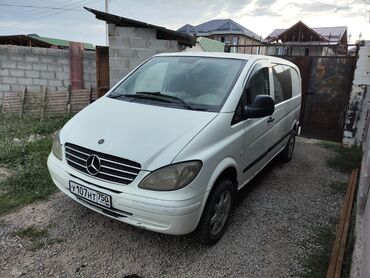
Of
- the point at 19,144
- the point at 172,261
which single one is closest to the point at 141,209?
the point at 172,261

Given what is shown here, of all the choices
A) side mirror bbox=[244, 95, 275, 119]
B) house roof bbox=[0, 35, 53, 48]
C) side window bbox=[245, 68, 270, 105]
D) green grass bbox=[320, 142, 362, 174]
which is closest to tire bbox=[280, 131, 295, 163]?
green grass bbox=[320, 142, 362, 174]

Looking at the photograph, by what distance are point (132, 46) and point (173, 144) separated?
15.0 ft

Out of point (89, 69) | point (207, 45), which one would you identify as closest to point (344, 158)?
point (89, 69)

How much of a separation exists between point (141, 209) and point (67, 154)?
909 millimetres

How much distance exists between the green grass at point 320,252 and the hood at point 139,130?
150cm

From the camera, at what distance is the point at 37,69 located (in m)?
7.48

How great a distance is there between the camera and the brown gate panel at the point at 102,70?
6797 mm

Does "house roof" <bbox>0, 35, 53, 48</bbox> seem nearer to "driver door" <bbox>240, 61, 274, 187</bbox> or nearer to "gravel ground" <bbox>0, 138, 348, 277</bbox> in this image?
"gravel ground" <bbox>0, 138, 348, 277</bbox>

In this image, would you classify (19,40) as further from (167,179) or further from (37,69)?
(167,179)

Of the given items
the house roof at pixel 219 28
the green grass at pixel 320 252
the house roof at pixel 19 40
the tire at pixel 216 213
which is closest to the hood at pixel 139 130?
the tire at pixel 216 213

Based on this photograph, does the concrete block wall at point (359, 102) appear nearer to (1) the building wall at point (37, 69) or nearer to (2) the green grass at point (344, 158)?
(2) the green grass at point (344, 158)

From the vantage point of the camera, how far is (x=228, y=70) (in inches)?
127

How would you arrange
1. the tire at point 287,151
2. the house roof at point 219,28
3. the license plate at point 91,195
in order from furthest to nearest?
the house roof at point 219,28, the tire at point 287,151, the license plate at point 91,195

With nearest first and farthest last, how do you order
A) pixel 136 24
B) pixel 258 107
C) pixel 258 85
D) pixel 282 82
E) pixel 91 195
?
pixel 91 195
pixel 258 107
pixel 258 85
pixel 282 82
pixel 136 24
